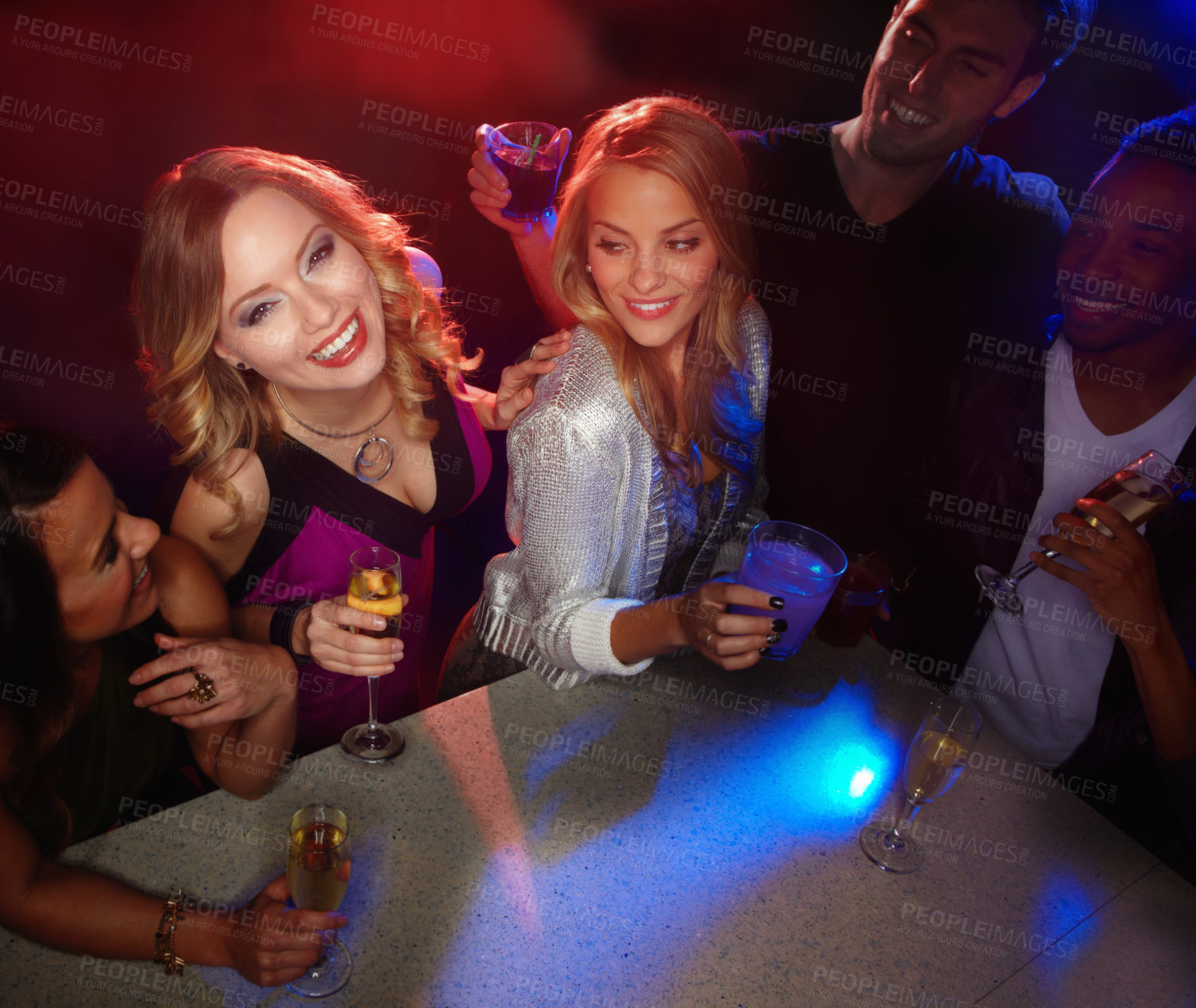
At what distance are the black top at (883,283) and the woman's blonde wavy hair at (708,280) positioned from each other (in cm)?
50

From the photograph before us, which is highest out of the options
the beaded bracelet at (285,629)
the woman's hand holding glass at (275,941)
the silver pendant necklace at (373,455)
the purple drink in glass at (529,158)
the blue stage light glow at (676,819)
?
the purple drink in glass at (529,158)

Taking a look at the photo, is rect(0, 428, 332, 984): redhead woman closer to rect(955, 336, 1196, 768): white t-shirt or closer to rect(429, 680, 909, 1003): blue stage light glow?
rect(429, 680, 909, 1003): blue stage light glow

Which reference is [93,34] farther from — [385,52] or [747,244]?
[747,244]

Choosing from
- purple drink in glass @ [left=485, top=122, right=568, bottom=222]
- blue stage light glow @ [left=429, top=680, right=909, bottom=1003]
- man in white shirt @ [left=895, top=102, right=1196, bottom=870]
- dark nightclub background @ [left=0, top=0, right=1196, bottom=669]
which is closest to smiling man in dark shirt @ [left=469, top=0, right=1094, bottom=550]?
purple drink in glass @ [left=485, top=122, right=568, bottom=222]

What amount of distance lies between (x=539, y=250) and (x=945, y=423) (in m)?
1.36

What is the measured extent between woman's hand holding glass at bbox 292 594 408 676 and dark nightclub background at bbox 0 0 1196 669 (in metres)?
0.62

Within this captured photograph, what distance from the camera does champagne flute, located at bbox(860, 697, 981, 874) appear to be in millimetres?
1394

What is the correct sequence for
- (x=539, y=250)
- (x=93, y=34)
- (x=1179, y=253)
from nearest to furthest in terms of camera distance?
(x=93, y=34), (x=1179, y=253), (x=539, y=250)

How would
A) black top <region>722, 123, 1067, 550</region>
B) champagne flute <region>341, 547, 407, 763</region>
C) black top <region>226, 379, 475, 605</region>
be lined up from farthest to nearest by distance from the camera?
black top <region>722, 123, 1067, 550</region> → black top <region>226, 379, 475, 605</region> → champagne flute <region>341, 547, 407, 763</region>

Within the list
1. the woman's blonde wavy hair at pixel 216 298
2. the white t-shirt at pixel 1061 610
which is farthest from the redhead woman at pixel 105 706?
the white t-shirt at pixel 1061 610

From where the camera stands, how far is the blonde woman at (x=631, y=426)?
5.74 ft

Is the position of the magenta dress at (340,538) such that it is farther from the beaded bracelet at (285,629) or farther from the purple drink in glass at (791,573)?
the purple drink in glass at (791,573)

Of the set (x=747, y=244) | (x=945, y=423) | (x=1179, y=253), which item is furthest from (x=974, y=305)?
(x=747, y=244)

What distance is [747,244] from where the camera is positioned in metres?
1.93
